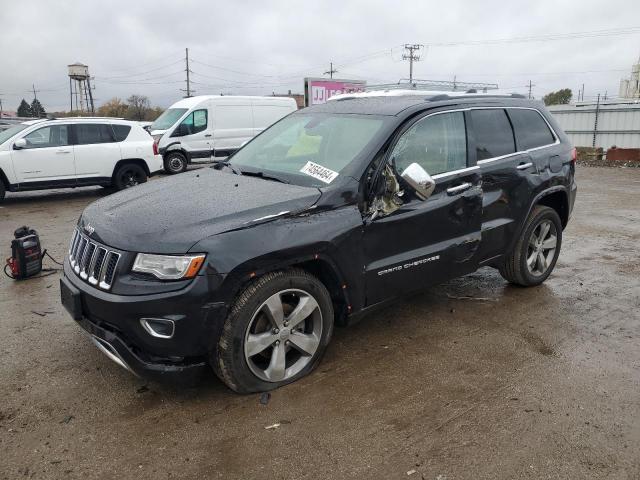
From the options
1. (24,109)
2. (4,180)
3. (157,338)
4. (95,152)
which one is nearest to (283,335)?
(157,338)

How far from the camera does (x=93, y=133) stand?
11008 millimetres

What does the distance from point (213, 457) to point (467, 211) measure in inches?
99.0

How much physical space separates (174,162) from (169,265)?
1339cm

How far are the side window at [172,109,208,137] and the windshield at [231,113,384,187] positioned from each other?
38.7ft

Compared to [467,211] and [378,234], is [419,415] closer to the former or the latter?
[378,234]

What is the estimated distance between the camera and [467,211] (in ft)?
13.1

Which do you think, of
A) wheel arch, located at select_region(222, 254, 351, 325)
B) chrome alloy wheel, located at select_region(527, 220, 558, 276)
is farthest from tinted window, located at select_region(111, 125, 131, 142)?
wheel arch, located at select_region(222, 254, 351, 325)

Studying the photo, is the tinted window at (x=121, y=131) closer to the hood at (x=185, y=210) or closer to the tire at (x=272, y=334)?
the hood at (x=185, y=210)

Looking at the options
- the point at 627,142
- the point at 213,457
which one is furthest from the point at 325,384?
the point at 627,142

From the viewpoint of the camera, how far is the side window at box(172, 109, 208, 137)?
15.5m

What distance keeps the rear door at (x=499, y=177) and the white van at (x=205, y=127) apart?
1186 centimetres

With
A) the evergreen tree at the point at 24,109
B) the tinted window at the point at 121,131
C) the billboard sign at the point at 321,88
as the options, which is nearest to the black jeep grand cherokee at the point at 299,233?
the tinted window at the point at 121,131

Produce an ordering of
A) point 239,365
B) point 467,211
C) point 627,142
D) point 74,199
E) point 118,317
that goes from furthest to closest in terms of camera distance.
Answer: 1. point 627,142
2. point 74,199
3. point 467,211
4. point 239,365
5. point 118,317

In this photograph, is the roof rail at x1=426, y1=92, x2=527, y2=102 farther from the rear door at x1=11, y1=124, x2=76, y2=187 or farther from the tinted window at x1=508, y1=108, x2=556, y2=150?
the rear door at x1=11, y1=124, x2=76, y2=187
